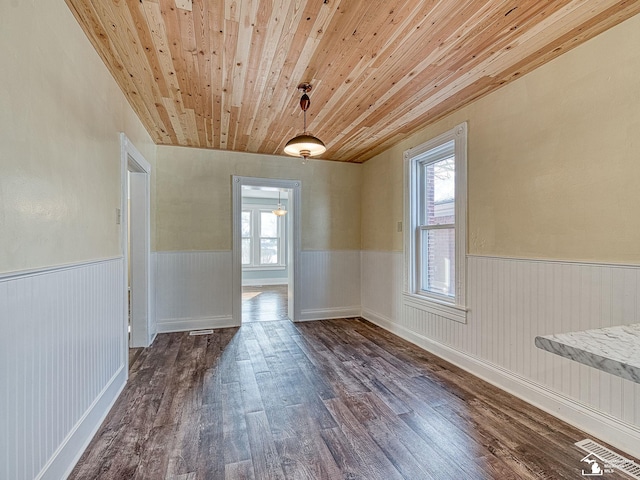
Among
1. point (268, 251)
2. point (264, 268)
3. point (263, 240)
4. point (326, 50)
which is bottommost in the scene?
point (264, 268)

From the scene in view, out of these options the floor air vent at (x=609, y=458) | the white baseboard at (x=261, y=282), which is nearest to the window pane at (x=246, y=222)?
the white baseboard at (x=261, y=282)

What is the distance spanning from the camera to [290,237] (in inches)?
192

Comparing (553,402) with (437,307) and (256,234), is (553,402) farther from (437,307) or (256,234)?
(256,234)

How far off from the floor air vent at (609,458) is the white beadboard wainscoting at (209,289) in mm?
3395

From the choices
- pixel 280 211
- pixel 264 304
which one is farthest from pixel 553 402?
pixel 280 211

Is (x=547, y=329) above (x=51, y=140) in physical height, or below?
below

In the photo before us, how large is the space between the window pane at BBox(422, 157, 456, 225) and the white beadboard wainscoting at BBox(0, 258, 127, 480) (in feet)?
10.7

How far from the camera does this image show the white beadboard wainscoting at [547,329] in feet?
6.20

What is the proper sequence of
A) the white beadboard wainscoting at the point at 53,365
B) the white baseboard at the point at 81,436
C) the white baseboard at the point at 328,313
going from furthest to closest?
the white baseboard at the point at 328,313, the white baseboard at the point at 81,436, the white beadboard wainscoting at the point at 53,365

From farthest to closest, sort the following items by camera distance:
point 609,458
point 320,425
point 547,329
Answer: point 547,329 < point 320,425 < point 609,458

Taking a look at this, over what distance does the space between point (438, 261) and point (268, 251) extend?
20.7ft

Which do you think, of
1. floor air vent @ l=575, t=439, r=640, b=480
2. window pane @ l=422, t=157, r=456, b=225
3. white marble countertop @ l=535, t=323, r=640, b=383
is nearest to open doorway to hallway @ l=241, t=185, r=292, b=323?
window pane @ l=422, t=157, r=456, b=225

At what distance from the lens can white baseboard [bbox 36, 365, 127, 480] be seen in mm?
1556

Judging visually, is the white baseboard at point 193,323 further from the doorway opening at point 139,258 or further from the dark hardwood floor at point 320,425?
the dark hardwood floor at point 320,425
